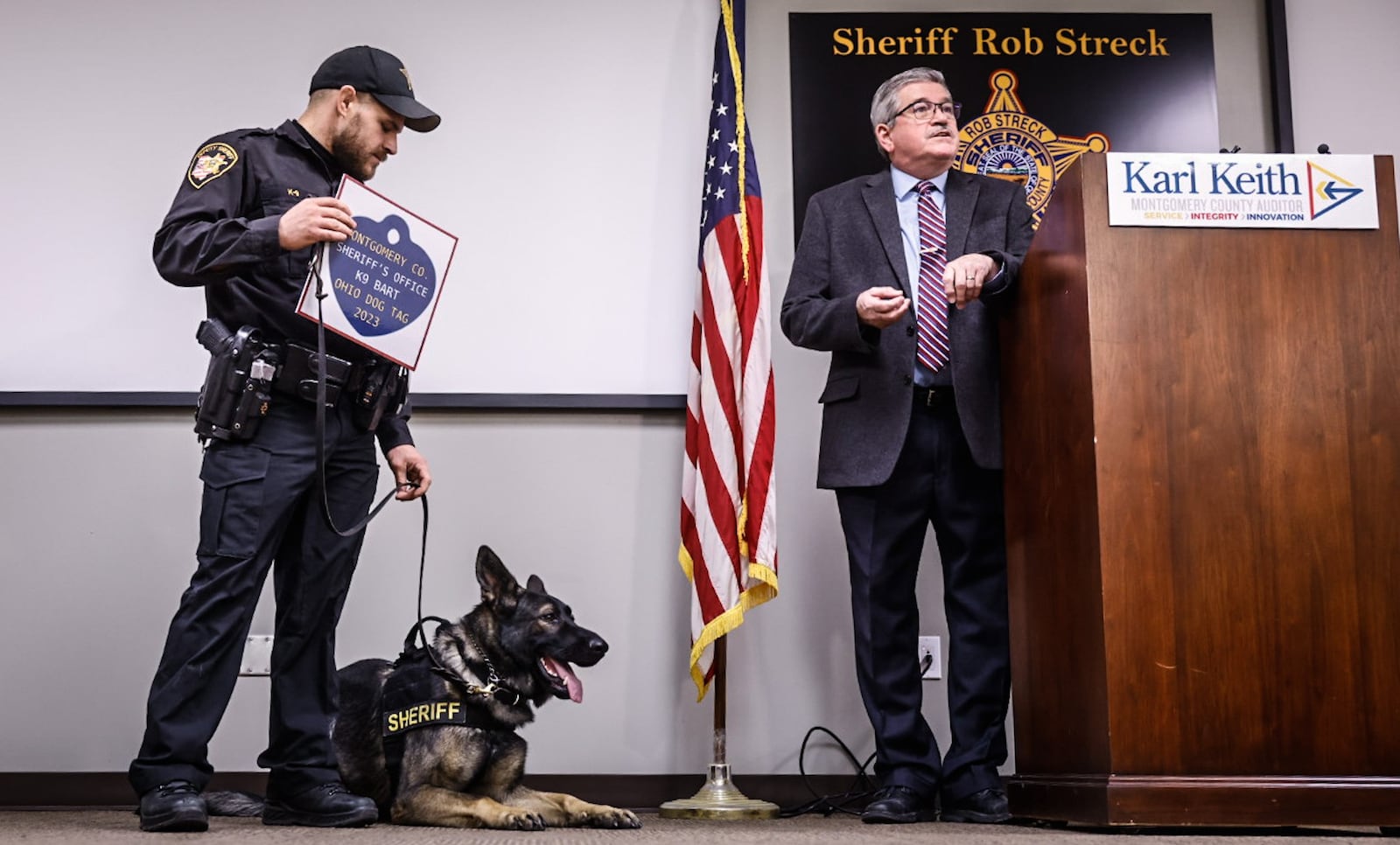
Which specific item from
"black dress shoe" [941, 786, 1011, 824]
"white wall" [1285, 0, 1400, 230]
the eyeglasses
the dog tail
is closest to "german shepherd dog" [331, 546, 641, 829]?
the dog tail

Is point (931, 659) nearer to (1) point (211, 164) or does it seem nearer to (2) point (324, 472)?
(2) point (324, 472)

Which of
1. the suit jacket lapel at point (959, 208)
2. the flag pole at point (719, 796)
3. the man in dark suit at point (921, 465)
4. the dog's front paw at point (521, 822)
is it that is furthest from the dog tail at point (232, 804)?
the suit jacket lapel at point (959, 208)

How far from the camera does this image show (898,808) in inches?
101

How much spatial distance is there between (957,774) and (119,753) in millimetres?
2035

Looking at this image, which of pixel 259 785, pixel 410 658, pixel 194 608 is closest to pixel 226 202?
pixel 194 608

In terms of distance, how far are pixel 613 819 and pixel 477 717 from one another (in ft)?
1.09

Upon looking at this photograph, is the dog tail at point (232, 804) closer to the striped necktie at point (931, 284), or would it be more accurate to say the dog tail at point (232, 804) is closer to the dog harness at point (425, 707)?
the dog harness at point (425, 707)

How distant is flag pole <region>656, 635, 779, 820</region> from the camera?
2938mm

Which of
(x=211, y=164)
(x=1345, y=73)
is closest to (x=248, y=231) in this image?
(x=211, y=164)

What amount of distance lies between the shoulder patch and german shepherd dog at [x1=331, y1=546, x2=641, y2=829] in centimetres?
91

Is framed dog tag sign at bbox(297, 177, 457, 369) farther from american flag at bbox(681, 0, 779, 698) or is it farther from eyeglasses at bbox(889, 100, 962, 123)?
eyeglasses at bbox(889, 100, 962, 123)

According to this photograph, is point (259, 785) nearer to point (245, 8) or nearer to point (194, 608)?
point (194, 608)

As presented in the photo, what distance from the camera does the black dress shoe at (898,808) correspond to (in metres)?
2.54

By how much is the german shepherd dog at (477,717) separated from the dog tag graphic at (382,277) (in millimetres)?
594
